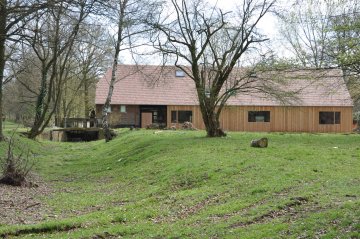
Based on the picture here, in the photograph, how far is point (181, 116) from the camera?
42.0 metres

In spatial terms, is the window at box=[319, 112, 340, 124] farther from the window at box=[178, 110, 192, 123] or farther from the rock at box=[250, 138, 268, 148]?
the rock at box=[250, 138, 268, 148]

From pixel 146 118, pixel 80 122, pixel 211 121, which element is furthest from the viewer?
pixel 146 118

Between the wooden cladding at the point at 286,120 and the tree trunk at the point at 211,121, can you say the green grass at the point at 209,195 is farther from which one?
the wooden cladding at the point at 286,120

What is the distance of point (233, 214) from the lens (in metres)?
9.08

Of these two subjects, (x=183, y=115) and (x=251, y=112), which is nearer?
(x=251, y=112)

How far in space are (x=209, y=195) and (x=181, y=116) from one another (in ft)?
102

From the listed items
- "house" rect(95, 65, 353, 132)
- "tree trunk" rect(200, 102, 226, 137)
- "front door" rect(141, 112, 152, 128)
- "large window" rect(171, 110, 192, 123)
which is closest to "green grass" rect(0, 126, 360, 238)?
"tree trunk" rect(200, 102, 226, 137)

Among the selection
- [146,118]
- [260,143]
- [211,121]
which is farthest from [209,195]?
[146,118]

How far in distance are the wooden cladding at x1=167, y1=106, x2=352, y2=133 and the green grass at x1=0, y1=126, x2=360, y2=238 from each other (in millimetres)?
21894

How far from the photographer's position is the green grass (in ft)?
26.0

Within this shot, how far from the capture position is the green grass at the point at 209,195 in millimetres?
7910

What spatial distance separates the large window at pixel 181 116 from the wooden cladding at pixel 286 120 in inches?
28.6

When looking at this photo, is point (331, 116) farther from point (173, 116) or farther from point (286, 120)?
point (173, 116)

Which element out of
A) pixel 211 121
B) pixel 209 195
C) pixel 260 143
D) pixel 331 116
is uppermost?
pixel 331 116
